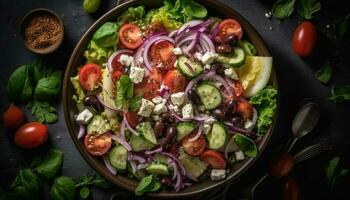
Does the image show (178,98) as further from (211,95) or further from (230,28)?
(230,28)

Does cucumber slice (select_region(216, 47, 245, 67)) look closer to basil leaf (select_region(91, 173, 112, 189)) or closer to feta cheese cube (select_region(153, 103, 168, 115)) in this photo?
feta cheese cube (select_region(153, 103, 168, 115))

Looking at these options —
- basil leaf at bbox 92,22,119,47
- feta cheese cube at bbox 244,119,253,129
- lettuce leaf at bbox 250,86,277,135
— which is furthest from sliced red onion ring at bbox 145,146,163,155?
basil leaf at bbox 92,22,119,47

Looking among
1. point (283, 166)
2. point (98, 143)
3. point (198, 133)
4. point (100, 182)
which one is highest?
point (198, 133)

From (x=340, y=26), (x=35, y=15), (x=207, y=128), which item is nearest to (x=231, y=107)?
(x=207, y=128)

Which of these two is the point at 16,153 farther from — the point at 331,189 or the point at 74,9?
the point at 331,189

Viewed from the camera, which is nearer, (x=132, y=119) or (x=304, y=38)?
(x=132, y=119)

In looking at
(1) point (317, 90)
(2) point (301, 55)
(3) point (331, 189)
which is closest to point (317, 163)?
(3) point (331, 189)
